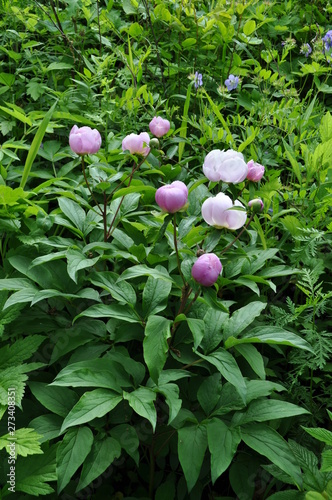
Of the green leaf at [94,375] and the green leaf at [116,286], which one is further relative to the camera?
the green leaf at [116,286]

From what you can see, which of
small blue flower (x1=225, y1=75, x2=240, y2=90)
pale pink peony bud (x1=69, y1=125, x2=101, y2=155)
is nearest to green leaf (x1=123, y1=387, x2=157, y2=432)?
pale pink peony bud (x1=69, y1=125, x2=101, y2=155)

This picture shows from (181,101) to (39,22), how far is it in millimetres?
777

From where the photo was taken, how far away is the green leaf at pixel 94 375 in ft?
3.37

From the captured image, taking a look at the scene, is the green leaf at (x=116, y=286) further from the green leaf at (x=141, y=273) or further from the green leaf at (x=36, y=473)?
the green leaf at (x=36, y=473)

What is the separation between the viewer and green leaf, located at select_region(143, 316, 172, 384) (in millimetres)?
1007

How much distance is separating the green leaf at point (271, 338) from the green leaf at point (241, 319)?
0.08 ft

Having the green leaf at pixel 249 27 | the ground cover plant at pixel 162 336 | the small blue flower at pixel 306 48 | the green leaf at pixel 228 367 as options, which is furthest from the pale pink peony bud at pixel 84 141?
the small blue flower at pixel 306 48

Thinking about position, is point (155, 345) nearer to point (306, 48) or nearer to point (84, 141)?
point (84, 141)

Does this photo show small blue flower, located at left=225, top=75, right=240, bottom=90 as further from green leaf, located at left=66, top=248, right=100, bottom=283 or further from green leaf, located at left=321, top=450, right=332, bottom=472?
green leaf, located at left=321, top=450, right=332, bottom=472

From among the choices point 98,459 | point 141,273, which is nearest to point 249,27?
point 141,273

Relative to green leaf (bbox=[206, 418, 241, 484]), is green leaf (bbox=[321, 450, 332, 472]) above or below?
above

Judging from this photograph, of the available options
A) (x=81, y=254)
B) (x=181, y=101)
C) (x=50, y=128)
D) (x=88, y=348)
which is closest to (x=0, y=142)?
(x=50, y=128)

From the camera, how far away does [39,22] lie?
2404mm

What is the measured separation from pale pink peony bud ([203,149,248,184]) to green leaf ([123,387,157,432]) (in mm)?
522
